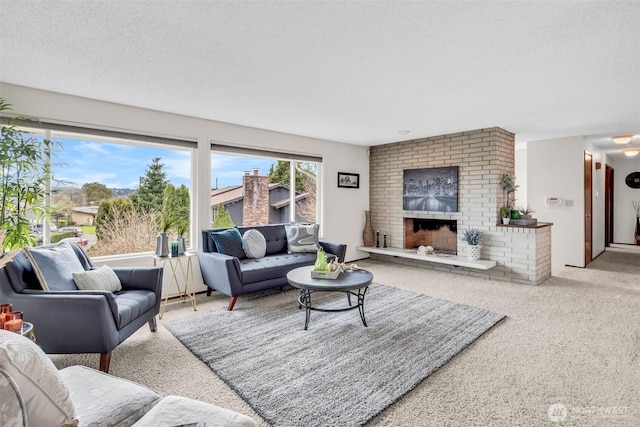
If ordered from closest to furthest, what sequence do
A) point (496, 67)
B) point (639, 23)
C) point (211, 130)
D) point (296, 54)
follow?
1. point (639, 23)
2. point (296, 54)
3. point (496, 67)
4. point (211, 130)

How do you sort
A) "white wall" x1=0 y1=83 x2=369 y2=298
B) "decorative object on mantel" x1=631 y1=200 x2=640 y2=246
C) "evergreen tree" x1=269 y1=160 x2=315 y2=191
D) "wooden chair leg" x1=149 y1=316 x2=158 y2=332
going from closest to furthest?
"wooden chair leg" x1=149 y1=316 x2=158 y2=332 < "white wall" x1=0 y1=83 x2=369 y2=298 < "evergreen tree" x1=269 y1=160 x2=315 y2=191 < "decorative object on mantel" x1=631 y1=200 x2=640 y2=246

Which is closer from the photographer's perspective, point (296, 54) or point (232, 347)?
point (296, 54)

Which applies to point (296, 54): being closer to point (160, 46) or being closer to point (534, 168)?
point (160, 46)

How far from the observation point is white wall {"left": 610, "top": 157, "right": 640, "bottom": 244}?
8.06m

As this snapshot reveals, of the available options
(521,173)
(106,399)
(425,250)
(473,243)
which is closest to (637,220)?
(521,173)

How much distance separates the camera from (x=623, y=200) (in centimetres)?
820

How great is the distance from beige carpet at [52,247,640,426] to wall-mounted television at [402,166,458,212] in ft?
6.57

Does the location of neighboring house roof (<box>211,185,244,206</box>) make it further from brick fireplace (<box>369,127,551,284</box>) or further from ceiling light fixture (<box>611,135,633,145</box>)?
ceiling light fixture (<box>611,135,633,145</box>)

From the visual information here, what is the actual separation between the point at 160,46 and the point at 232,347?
7.75 feet

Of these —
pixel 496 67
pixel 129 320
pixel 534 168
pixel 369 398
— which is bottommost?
pixel 369 398

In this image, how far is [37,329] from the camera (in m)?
2.17

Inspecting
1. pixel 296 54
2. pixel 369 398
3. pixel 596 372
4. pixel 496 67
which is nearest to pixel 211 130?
pixel 296 54

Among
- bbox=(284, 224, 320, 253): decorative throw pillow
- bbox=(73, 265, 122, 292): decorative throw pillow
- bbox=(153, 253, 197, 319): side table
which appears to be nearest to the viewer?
bbox=(73, 265, 122, 292): decorative throw pillow
